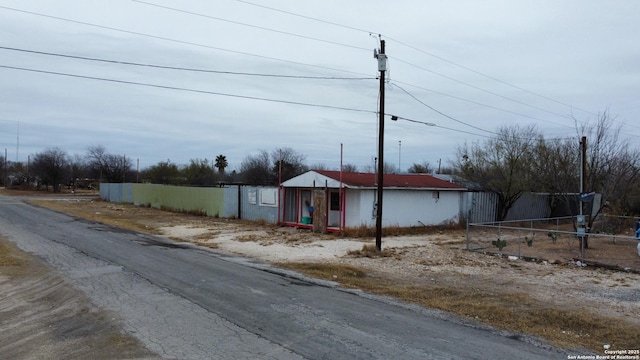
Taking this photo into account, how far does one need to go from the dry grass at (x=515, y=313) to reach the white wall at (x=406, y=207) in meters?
12.1

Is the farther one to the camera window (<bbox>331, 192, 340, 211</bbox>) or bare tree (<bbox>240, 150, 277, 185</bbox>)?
bare tree (<bbox>240, 150, 277, 185</bbox>)

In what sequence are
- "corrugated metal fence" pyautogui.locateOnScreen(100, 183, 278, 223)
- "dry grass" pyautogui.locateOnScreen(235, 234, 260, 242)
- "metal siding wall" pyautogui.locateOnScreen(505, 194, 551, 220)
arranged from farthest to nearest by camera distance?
"metal siding wall" pyautogui.locateOnScreen(505, 194, 551, 220), "corrugated metal fence" pyautogui.locateOnScreen(100, 183, 278, 223), "dry grass" pyautogui.locateOnScreen(235, 234, 260, 242)

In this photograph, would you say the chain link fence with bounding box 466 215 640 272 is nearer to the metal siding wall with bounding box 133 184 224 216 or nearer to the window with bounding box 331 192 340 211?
the window with bounding box 331 192 340 211

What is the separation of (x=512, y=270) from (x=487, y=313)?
6053mm

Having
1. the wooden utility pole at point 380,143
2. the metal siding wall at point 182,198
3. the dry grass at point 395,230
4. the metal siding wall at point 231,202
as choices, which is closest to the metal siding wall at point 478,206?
the dry grass at point 395,230

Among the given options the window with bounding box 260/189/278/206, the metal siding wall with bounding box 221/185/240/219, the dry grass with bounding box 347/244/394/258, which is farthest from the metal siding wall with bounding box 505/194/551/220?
the dry grass with bounding box 347/244/394/258

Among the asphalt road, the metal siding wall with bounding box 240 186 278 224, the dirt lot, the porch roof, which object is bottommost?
the dirt lot

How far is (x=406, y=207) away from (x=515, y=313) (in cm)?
1793

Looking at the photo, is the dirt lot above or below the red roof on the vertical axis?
below

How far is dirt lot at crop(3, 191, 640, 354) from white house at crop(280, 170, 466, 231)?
8.69ft

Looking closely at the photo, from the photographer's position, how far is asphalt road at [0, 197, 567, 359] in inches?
238

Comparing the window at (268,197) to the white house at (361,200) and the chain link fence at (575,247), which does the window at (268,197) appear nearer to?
the white house at (361,200)

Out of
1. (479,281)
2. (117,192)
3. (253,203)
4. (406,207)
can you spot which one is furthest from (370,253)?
(117,192)

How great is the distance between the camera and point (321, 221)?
24312mm
